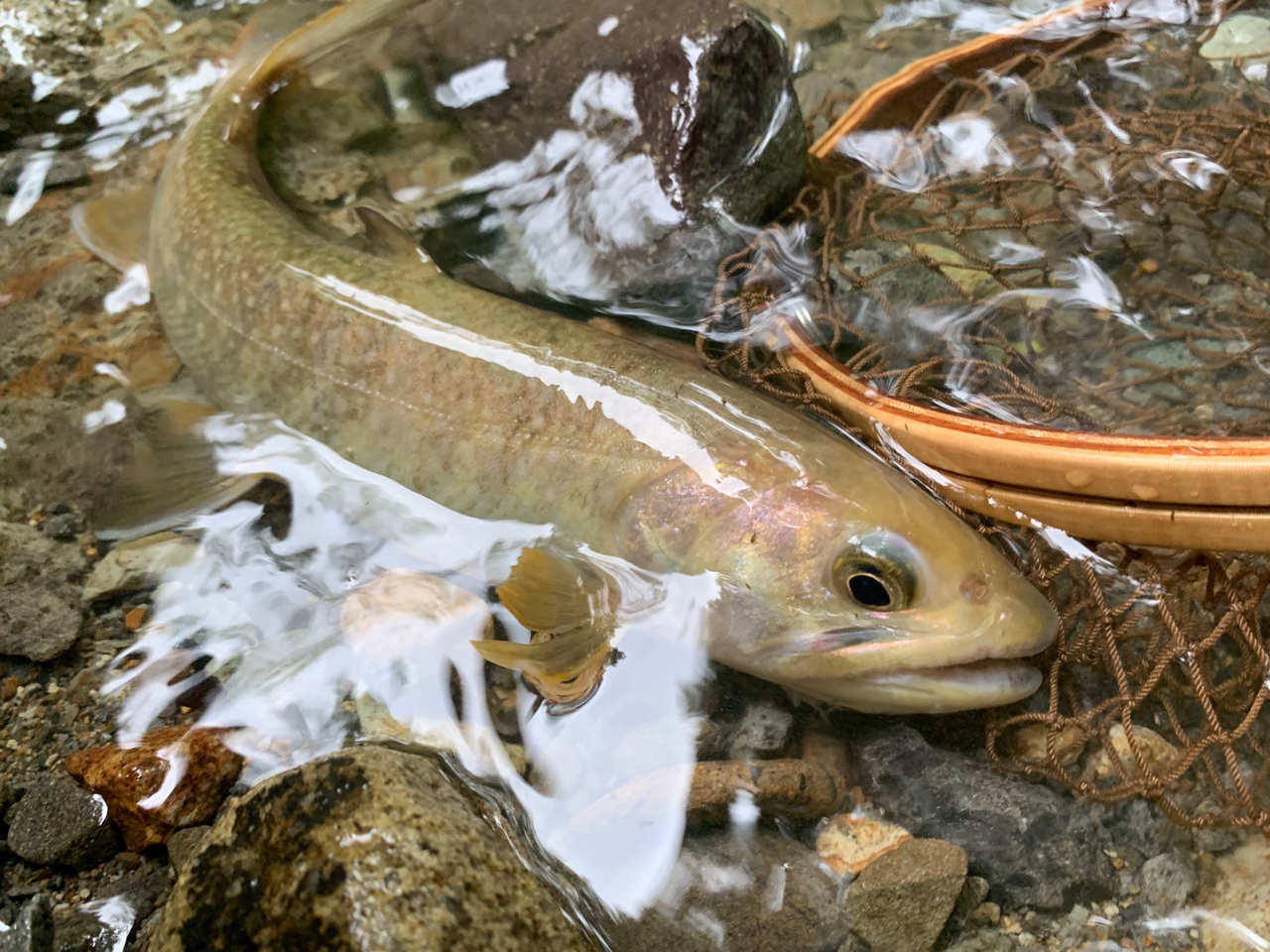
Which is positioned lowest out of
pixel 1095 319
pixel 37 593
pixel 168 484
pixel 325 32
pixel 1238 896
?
pixel 1238 896

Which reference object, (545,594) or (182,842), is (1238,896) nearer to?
(545,594)

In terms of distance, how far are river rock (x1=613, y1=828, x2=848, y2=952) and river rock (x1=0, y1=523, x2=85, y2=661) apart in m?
2.30

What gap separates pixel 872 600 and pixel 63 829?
2.59 meters

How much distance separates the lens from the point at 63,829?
2.71 metres

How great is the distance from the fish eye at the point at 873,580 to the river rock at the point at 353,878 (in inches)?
47.5

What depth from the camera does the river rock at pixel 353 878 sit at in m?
2.04

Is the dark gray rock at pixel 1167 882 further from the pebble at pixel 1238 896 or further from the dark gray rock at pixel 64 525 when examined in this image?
the dark gray rock at pixel 64 525

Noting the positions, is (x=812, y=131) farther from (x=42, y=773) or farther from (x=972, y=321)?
(x=42, y=773)

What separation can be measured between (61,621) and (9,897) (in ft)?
3.11

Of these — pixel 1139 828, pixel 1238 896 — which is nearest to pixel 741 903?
pixel 1139 828

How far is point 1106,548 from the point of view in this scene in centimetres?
276

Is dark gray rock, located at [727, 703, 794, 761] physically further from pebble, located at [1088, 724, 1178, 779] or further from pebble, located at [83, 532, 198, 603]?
pebble, located at [83, 532, 198, 603]

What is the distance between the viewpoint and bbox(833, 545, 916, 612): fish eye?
8.18ft

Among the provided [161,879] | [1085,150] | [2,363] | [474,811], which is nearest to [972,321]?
[1085,150]
